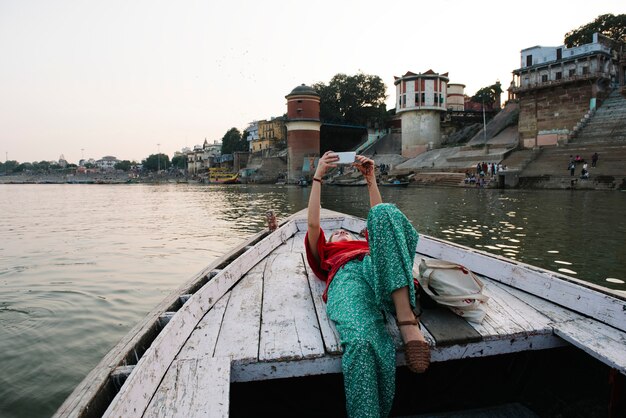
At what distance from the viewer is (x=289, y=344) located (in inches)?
78.7

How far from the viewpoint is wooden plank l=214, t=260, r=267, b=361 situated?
194 cm

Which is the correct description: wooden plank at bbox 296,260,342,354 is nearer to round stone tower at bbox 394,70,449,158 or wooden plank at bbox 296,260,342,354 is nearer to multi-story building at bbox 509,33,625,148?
multi-story building at bbox 509,33,625,148

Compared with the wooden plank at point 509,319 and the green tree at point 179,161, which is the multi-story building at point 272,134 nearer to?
the green tree at point 179,161

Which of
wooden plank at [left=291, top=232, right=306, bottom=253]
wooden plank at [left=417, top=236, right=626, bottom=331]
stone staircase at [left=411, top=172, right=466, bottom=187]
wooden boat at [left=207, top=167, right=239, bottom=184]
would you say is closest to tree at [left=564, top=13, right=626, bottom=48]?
stone staircase at [left=411, top=172, right=466, bottom=187]

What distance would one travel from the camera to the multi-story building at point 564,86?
1232 inches

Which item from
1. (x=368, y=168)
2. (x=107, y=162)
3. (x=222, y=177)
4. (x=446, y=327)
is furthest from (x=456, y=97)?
(x=107, y=162)

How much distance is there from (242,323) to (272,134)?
6609 centimetres

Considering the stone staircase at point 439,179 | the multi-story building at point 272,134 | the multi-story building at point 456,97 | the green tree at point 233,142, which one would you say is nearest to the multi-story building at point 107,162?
the green tree at point 233,142

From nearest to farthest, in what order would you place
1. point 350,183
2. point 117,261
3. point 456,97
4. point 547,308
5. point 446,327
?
point 446,327 < point 547,308 < point 117,261 < point 350,183 < point 456,97

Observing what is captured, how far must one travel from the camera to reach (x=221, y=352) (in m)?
1.95

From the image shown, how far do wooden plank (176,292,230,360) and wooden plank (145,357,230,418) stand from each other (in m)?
0.12

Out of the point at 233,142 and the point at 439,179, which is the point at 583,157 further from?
the point at 233,142

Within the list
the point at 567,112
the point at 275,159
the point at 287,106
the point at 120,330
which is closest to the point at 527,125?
the point at 567,112

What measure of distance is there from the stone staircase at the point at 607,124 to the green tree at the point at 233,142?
60505 millimetres
